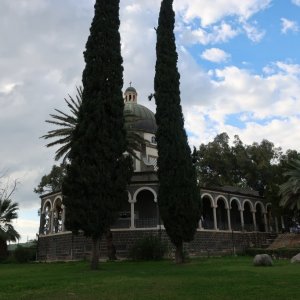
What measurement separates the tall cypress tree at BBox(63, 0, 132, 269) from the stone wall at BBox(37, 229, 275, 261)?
36.1ft

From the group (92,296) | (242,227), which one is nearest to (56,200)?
(242,227)

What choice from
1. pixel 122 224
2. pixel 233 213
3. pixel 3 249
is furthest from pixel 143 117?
pixel 3 249

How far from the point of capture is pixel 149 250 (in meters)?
26.0

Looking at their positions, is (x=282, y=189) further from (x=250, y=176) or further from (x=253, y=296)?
(x=253, y=296)

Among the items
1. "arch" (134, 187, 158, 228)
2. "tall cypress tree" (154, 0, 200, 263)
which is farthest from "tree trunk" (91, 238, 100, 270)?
"arch" (134, 187, 158, 228)

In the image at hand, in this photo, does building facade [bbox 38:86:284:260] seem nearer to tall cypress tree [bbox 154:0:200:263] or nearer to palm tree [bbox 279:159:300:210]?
palm tree [bbox 279:159:300:210]

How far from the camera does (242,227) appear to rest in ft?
118

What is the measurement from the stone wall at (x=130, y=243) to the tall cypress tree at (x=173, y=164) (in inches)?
339

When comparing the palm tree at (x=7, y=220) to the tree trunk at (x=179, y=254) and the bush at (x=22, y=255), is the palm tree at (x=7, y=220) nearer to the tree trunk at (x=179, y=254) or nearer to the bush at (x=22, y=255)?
the bush at (x=22, y=255)

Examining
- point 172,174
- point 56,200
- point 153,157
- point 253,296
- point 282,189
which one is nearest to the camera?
point 253,296

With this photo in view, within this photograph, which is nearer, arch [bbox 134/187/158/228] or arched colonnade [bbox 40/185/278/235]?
arched colonnade [bbox 40/185/278/235]

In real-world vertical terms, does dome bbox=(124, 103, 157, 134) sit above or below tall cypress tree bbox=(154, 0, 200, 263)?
above

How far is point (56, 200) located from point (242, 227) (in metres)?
16.1

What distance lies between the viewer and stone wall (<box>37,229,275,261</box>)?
2952 cm
